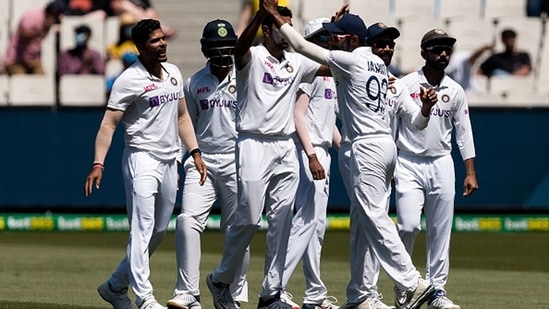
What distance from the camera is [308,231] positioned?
34.3 ft

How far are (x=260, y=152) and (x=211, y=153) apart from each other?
88cm

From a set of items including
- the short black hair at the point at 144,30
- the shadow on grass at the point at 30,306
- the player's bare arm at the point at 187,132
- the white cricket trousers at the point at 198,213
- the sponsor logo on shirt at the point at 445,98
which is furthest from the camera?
the sponsor logo on shirt at the point at 445,98

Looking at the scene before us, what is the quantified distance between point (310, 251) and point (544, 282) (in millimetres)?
3330

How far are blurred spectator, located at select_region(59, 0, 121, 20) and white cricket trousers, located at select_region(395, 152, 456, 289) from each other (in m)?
10.7

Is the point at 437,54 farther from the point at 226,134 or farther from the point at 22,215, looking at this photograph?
the point at 22,215

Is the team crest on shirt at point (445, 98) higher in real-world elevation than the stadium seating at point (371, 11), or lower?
lower

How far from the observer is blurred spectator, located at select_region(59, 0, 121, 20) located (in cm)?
2094

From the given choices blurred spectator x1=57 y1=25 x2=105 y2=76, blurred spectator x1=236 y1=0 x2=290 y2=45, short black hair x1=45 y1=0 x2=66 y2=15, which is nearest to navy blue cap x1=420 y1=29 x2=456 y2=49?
blurred spectator x1=236 y1=0 x2=290 y2=45

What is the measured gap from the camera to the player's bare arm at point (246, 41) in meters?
9.23

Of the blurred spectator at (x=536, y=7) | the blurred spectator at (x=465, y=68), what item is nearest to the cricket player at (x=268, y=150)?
the blurred spectator at (x=465, y=68)

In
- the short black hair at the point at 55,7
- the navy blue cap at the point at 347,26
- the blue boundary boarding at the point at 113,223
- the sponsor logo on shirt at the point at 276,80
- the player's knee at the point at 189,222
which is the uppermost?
the navy blue cap at the point at 347,26

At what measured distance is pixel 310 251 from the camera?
10797 millimetres

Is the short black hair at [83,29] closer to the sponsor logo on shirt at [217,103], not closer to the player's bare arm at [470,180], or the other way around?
the sponsor logo on shirt at [217,103]

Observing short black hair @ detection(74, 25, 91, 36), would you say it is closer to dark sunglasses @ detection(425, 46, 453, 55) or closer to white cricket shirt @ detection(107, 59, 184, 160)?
dark sunglasses @ detection(425, 46, 453, 55)
